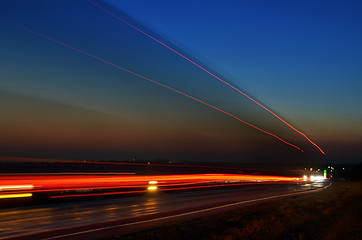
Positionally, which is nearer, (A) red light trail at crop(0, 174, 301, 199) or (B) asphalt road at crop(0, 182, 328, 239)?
(B) asphalt road at crop(0, 182, 328, 239)

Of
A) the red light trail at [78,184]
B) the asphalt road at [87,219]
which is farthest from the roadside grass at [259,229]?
the red light trail at [78,184]

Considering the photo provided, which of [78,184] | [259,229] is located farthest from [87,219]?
[78,184]

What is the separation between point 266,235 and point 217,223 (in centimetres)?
365

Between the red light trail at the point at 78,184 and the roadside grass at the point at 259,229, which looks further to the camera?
the red light trail at the point at 78,184

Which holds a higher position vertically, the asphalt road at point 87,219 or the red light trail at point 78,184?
the red light trail at point 78,184

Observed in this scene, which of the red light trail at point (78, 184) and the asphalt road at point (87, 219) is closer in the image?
the asphalt road at point (87, 219)

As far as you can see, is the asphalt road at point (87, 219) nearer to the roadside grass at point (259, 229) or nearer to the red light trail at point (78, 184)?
the roadside grass at point (259, 229)

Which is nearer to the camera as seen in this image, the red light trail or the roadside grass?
the roadside grass

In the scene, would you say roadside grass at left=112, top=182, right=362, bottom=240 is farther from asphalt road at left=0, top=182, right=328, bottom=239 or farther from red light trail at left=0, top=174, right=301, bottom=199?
red light trail at left=0, top=174, right=301, bottom=199

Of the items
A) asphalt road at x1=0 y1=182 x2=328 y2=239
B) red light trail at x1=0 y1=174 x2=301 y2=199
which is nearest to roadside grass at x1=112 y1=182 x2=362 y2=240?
asphalt road at x1=0 y1=182 x2=328 y2=239

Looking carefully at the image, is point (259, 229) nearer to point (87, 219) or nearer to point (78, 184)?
point (87, 219)

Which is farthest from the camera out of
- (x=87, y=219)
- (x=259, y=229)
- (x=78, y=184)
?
(x=78, y=184)

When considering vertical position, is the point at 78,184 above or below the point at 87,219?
above

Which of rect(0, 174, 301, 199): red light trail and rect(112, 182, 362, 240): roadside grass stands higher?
rect(0, 174, 301, 199): red light trail
